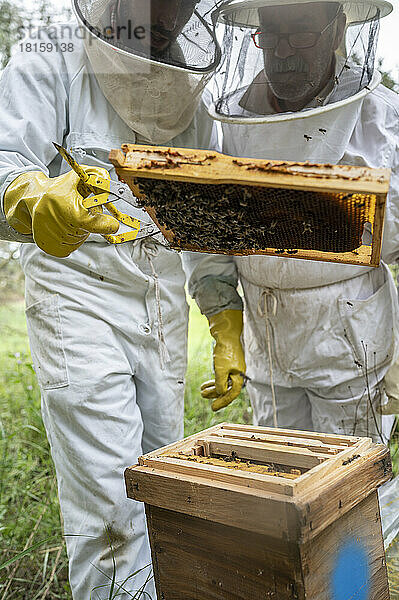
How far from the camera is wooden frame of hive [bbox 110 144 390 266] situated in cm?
120

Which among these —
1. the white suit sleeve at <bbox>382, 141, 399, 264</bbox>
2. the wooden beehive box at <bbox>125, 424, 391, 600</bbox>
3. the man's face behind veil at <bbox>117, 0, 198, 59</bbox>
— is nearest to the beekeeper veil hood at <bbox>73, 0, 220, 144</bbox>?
the man's face behind veil at <bbox>117, 0, 198, 59</bbox>

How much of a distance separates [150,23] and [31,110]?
0.47 m

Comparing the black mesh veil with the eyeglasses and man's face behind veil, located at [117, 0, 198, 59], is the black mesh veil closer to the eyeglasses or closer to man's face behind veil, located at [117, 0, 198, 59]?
man's face behind veil, located at [117, 0, 198, 59]

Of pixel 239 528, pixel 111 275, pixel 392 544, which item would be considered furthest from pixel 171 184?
pixel 392 544

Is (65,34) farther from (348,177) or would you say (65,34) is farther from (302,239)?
(348,177)

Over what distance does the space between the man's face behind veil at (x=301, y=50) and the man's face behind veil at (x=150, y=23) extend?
0.99 feet

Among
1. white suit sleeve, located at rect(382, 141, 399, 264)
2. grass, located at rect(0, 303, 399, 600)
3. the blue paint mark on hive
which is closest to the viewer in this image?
the blue paint mark on hive

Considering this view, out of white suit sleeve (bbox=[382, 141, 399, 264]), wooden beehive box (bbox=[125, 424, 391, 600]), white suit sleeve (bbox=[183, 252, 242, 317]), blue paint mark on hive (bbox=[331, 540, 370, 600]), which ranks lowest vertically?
blue paint mark on hive (bbox=[331, 540, 370, 600])

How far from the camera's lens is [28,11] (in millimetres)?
3719

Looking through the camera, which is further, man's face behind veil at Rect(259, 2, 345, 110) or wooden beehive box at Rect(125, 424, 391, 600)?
man's face behind veil at Rect(259, 2, 345, 110)

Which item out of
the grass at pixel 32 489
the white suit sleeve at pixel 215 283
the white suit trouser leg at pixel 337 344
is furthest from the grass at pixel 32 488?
the white suit sleeve at pixel 215 283

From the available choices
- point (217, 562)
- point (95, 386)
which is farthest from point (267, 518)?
point (95, 386)

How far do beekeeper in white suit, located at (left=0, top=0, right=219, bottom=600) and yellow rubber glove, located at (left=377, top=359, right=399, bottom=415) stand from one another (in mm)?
918

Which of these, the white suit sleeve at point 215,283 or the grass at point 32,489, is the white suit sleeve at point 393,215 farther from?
the grass at point 32,489
